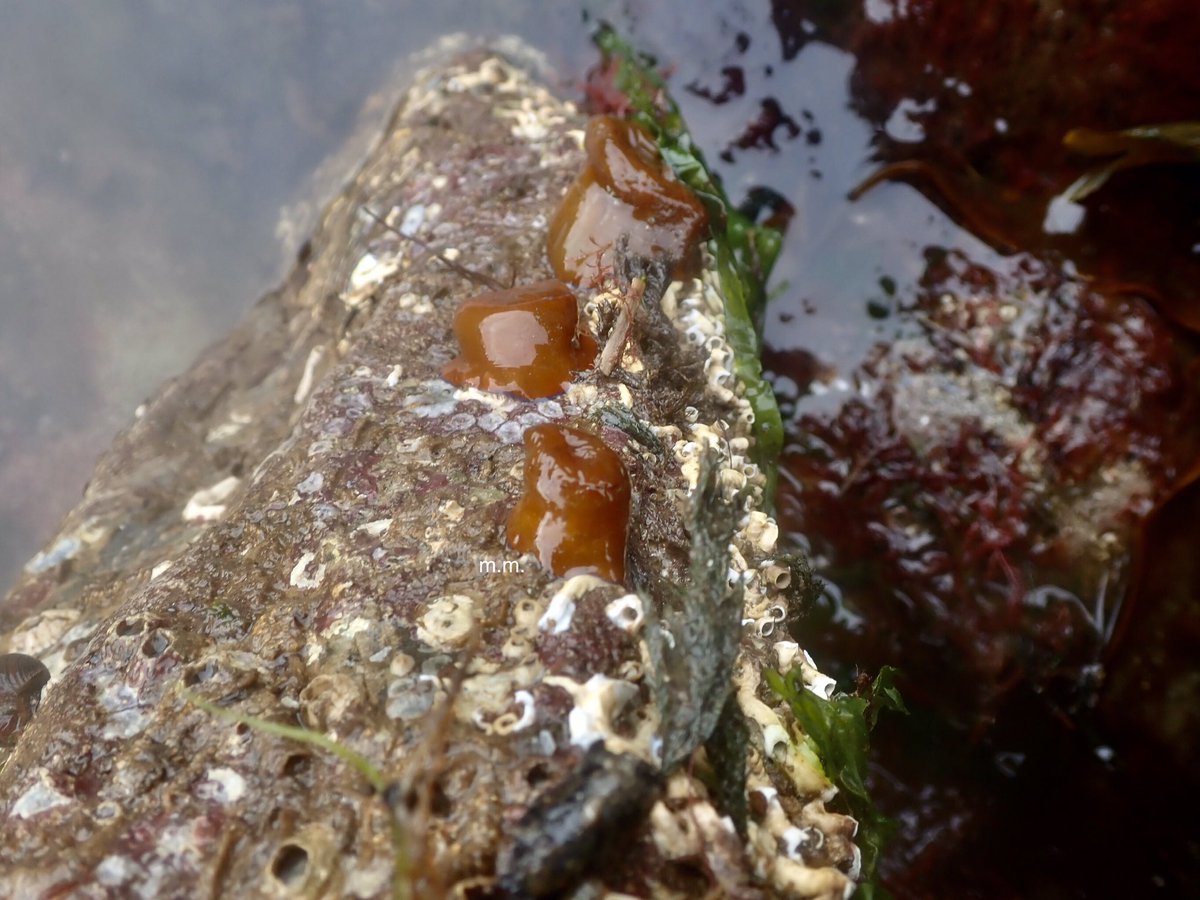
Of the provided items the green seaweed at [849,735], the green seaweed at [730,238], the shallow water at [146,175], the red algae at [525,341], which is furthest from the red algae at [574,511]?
the shallow water at [146,175]

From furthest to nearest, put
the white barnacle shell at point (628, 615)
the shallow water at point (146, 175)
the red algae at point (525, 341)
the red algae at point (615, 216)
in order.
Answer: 1. the shallow water at point (146, 175)
2. the red algae at point (615, 216)
3. the red algae at point (525, 341)
4. the white barnacle shell at point (628, 615)

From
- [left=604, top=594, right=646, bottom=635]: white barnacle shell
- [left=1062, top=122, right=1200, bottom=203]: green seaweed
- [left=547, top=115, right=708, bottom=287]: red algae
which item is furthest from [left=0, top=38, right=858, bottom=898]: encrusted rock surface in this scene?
[left=1062, top=122, right=1200, bottom=203]: green seaweed

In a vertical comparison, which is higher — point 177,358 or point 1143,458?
point 1143,458

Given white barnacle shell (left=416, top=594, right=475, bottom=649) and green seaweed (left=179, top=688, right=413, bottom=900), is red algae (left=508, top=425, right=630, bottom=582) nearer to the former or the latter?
white barnacle shell (left=416, top=594, right=475, bottom=649)

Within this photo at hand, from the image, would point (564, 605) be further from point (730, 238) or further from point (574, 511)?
point (730, 238)

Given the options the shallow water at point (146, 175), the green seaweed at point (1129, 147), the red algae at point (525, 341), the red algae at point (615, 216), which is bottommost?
the shallow water at point (146, 175)

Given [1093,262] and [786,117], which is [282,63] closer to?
[786,117]

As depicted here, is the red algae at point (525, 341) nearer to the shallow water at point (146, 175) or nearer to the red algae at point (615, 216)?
the red algae at point (615, 216)

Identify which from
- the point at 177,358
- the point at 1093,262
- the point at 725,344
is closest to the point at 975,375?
the point at 1093,262
